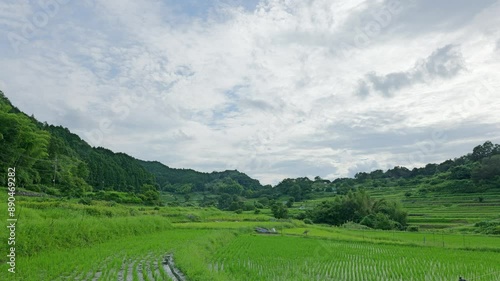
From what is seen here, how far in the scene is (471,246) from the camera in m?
23.5

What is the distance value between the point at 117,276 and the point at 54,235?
5129 mm

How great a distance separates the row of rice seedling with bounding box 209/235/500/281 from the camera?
13.3m

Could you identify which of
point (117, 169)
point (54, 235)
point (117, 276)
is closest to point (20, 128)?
point (54, 235)

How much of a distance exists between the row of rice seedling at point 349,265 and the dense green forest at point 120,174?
93.9ft

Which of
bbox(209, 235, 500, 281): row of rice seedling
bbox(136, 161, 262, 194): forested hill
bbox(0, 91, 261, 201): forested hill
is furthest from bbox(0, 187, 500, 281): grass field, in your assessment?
bbox(136, 161, 262, 194): forested hill

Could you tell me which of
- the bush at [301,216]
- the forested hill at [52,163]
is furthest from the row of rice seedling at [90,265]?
the bush at [301,216]

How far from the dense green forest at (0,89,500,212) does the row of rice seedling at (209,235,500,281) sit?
93.9 feet

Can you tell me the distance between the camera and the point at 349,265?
16094mm

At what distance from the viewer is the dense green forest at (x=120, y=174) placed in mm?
37938

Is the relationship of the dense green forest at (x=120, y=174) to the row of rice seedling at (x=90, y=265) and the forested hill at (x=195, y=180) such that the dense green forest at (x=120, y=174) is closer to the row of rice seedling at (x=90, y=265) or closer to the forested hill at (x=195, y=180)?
the forested hill at (x=195, y=180)

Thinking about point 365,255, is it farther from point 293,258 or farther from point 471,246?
point 471,246

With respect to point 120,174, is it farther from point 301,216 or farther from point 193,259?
point 193,259

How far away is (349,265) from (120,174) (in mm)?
64889

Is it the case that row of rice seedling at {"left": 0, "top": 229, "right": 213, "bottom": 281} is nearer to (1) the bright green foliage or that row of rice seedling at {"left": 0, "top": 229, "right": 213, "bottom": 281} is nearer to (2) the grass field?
(2) the grass field
